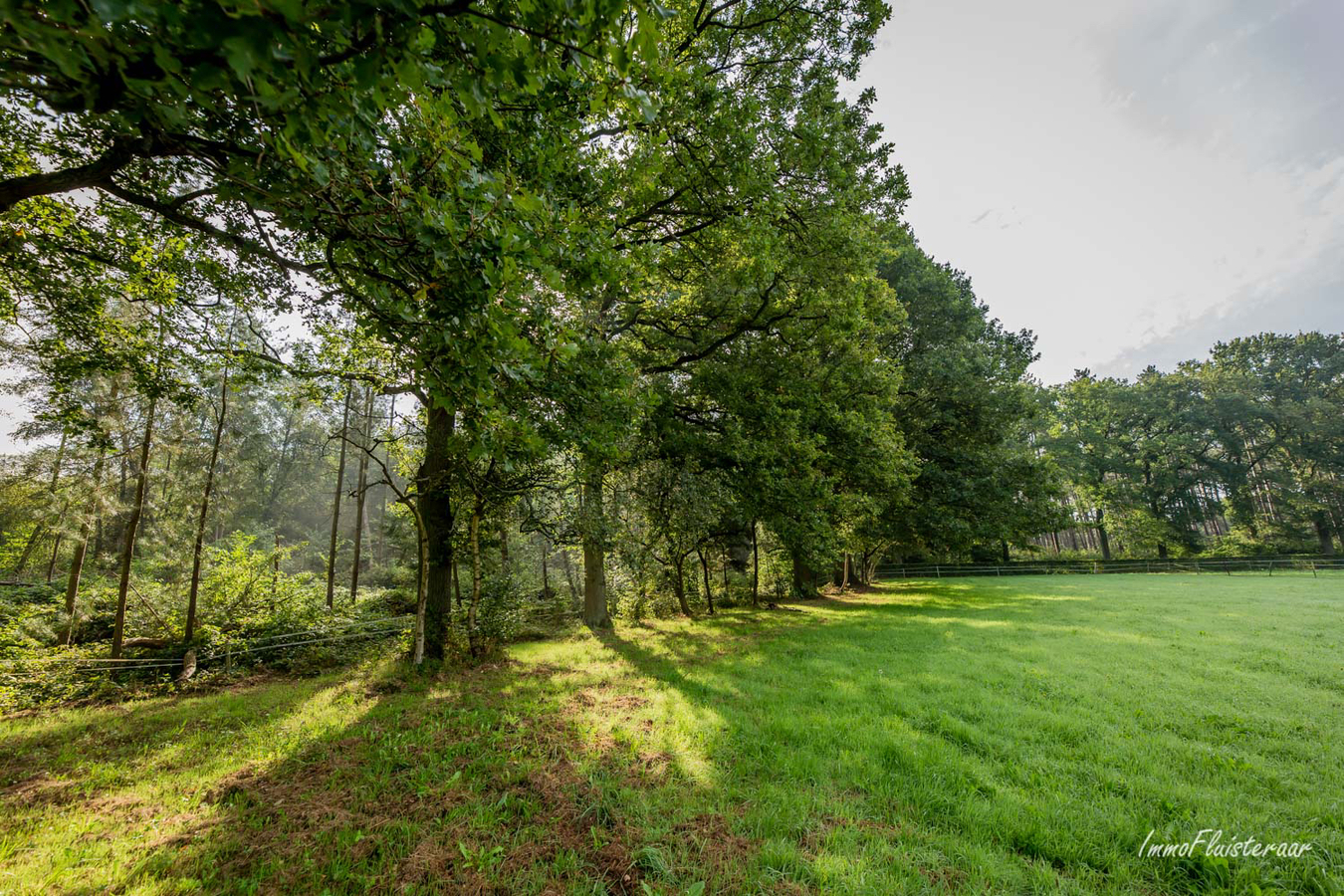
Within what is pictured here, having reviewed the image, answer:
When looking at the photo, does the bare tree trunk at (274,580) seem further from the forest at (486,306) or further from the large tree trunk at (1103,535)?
the large tree trunk at (1103,535)

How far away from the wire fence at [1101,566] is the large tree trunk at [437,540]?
31504 millimetres

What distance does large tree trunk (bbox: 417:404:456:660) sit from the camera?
891 cm

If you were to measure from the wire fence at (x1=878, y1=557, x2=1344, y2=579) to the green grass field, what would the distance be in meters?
28.0

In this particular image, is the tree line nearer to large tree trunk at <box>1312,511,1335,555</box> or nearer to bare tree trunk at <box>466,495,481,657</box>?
large tree trunk at <box>1312,511,1335,555</box>

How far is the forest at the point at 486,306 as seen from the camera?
88.2 inches

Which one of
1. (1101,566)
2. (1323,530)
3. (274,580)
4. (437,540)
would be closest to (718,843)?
(437,540)

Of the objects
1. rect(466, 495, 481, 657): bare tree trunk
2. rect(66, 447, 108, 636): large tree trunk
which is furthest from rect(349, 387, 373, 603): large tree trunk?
rect(66, 447, 108, 636): large tree trunk

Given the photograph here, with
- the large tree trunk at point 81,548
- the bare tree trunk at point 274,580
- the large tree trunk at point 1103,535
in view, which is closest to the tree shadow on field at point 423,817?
the bare tree trunk at point 274,580

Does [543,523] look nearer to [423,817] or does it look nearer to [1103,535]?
[423,817]

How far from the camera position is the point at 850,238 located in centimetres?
884

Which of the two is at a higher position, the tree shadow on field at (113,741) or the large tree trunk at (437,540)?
the large tree trunk at (437,540)

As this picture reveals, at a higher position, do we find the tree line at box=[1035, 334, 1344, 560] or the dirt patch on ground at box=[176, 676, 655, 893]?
the tree line at box=[1035, 334, 1344, 560]

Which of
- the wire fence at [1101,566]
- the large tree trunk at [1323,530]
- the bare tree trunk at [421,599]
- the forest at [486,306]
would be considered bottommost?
the wire fence at [1101,566]

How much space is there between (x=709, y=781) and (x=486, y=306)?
4.25 meters
